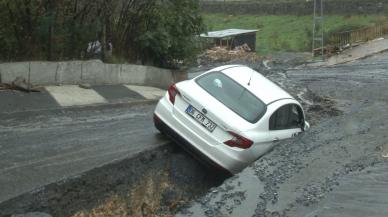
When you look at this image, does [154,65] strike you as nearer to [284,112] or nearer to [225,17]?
[284,112]

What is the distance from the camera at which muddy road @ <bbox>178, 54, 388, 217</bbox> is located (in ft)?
21.6

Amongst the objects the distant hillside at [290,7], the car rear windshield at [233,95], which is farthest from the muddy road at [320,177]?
the distant hillside at [290,7]

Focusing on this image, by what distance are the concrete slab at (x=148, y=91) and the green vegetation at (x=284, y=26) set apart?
82.0 ft

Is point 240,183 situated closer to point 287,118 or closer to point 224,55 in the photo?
point 287,118

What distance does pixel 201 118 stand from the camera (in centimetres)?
841

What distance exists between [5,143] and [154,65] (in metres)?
8.67

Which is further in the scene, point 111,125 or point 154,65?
point 154,65

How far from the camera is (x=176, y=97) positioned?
28.9ft

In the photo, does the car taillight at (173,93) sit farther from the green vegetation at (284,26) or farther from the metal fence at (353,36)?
the green vegetation at (284,26)

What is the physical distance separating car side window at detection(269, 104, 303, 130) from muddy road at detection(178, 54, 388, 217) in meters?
0.26

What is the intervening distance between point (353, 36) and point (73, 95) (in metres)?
26.2

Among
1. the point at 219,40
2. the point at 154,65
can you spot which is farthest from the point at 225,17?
the point at 154,65

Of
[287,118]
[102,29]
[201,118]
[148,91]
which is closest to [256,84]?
[287,118]

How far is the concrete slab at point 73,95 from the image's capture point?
11585mm
